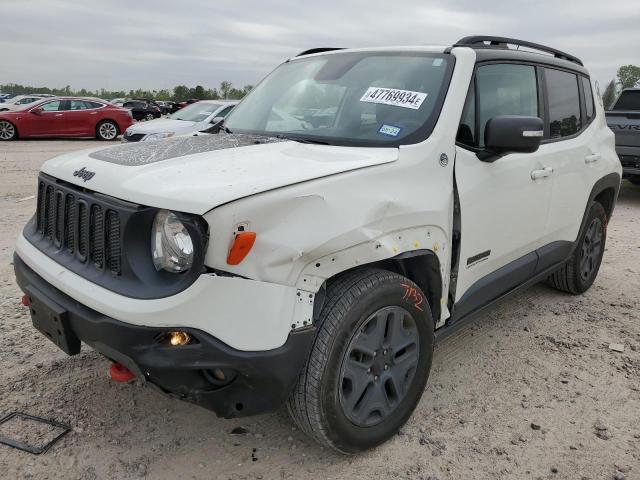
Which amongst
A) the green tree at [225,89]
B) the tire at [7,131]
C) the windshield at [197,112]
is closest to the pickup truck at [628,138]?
the windshield at [197,112]

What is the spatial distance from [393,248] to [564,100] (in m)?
2.30

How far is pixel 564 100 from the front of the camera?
3895 mm

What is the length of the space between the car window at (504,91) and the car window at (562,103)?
9.1 inches

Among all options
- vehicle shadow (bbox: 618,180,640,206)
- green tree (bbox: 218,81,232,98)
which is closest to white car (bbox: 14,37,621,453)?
vehicle shadow (bbox: 618,180,640,206)

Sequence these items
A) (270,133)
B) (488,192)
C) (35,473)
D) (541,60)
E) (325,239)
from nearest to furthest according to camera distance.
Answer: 1. (325,239)
2. (35,473)
3. (488,192)
4. (270,133)
5. (541,60)

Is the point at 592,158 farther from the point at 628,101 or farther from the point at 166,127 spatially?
the point at 166,127

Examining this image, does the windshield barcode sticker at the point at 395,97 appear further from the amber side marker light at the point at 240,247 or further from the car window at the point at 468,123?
the amber side marker light at the point at 240,247

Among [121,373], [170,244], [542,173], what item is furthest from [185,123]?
[170,244]

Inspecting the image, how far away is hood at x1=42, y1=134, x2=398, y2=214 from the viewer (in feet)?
6.48

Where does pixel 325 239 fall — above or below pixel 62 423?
above

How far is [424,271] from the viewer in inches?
107

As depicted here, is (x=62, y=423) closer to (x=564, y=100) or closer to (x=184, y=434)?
(x=184, y=434)

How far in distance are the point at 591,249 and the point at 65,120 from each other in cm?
1736

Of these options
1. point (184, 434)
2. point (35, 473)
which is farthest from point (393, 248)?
point (35, 473)
